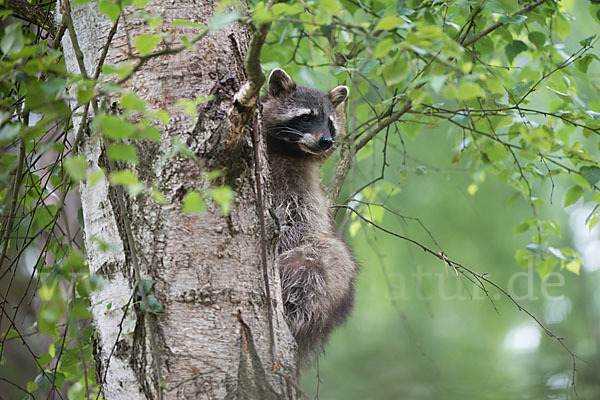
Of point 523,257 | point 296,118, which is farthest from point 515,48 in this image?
point 296,118

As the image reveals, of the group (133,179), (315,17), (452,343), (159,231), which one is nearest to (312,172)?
(159,231)

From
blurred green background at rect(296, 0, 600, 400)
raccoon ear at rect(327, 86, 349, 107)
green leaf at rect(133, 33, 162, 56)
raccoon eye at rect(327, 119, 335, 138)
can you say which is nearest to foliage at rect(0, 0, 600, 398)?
green leaf at rect(133, 33, 162, 56)

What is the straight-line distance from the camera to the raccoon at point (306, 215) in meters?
3.65

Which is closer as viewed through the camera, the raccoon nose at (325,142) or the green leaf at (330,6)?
the green leaf at (330,6)

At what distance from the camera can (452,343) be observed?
878 centimetres

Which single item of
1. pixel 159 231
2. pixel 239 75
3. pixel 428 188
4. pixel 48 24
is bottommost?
pixel 159 231

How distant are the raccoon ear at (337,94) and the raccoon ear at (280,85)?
0.35 metres

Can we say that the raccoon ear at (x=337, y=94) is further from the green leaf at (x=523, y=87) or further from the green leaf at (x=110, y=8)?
the green leaf at (x=110, y=8)

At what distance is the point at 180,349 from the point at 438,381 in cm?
465

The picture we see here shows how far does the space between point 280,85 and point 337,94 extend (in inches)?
21.6

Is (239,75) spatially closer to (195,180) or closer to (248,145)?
(248,145)

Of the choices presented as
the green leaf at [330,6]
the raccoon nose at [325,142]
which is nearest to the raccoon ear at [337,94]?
the raccoon nose at [325,142]

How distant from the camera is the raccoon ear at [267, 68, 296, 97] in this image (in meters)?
4.66

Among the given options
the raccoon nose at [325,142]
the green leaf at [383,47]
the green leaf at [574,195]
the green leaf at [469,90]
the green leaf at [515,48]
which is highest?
the green leaf at [515,48]
